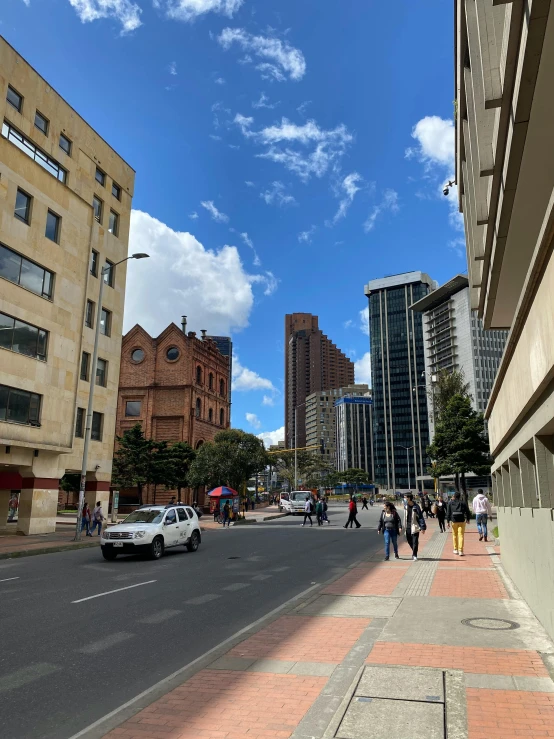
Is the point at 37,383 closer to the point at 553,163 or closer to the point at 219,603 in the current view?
the point at 219,603

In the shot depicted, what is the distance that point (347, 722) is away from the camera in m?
4.51

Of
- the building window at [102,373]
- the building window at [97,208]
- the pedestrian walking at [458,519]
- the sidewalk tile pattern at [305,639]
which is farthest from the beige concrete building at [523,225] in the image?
the building window at [97,208]

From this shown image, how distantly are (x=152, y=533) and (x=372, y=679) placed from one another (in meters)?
12.8

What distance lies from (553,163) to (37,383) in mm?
22941

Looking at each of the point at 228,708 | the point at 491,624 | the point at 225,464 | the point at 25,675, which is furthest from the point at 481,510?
the point at 225,464

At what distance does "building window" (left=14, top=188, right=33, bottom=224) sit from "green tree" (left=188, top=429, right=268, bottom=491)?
23.6m

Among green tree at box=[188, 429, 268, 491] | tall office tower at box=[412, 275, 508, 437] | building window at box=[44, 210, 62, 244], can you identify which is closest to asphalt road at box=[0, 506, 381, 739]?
building window at box=[44, 210, 62, 244]

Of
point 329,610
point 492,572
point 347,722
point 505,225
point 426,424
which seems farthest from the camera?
point 426,424

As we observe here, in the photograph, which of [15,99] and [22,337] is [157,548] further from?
[15,99]

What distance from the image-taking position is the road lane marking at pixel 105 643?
7.08 m

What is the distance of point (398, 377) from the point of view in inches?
7151

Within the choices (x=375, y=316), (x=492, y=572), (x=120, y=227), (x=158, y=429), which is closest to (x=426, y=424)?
(x=375, y=316)

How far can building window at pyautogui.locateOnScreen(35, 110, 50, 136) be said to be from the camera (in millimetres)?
27770

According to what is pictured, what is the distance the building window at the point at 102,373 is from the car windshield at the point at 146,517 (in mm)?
14861
